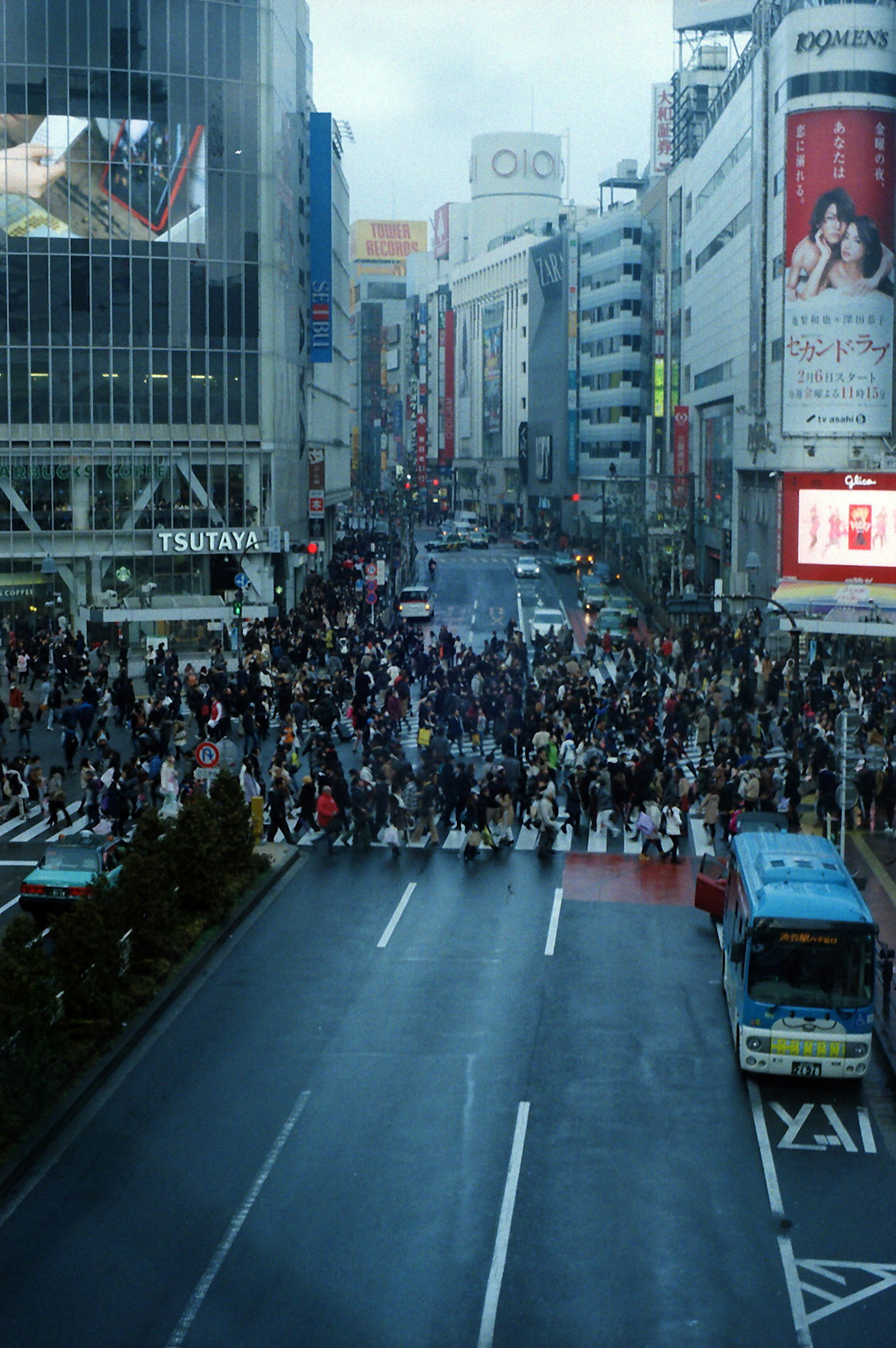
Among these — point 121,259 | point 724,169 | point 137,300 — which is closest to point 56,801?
point 137,300

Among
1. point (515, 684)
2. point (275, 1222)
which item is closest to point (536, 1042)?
point (275, 1222)

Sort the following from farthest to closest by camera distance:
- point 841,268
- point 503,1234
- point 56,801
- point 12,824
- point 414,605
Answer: point 414,605
point 841,268
point 12,824
point 56,801
point 503,1234

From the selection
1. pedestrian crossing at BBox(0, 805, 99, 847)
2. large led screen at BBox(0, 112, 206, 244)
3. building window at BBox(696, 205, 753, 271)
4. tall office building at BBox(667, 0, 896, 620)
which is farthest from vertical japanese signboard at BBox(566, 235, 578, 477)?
pedestrian crossing at BBox(0, 805, 99, 847)

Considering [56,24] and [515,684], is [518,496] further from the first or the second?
[515,684]

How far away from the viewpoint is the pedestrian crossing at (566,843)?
98.1 ft

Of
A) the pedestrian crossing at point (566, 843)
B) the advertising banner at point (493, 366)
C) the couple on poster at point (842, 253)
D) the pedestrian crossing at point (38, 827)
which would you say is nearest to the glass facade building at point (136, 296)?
the couple on poster at point (842, 253)

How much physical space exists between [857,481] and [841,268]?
7.78 meters

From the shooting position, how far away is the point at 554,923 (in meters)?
24.6

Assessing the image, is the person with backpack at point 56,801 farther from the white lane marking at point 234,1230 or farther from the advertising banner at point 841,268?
the advertising banner at point 841,268

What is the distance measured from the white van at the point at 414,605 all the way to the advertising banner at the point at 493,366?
11624 cm

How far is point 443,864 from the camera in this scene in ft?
94.4

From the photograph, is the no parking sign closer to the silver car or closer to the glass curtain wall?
the glass curtain wall

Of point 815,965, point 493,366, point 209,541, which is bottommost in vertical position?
point 815,965

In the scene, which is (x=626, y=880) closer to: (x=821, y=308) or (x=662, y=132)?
(x=821, y=308)
